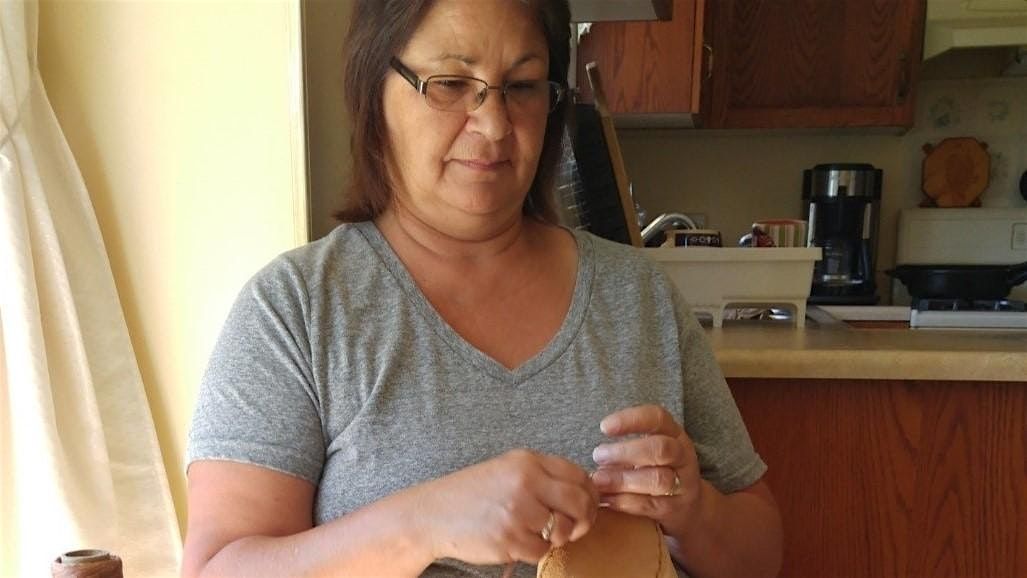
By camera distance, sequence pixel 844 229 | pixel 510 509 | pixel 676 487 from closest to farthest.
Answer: pixel 510 509 → pixel 676 487 → pixel 844 229

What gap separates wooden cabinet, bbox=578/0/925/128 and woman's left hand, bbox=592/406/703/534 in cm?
193

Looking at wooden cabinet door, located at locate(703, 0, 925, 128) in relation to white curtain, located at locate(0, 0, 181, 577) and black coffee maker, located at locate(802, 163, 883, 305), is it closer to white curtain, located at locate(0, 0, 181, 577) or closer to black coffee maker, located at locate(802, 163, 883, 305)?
black coffee maker, located at locate(802, 163, 883, 305)

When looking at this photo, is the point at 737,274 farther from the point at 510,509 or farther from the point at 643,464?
the point at 510,509

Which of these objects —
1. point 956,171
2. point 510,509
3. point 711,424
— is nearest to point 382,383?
point 510,509

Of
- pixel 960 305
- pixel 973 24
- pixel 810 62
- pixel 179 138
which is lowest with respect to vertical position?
pixel 960 305

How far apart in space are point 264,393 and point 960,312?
1.80 meters

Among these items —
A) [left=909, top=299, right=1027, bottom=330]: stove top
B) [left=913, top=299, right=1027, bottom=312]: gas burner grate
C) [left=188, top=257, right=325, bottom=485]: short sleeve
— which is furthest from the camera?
[left=913, top=299, right=1027, bottom=312]: gas burner grate

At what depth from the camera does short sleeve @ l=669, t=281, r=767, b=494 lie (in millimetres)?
912

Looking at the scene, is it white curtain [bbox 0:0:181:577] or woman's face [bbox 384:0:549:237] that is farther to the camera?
white curtain [bbox 0:0:181:577]

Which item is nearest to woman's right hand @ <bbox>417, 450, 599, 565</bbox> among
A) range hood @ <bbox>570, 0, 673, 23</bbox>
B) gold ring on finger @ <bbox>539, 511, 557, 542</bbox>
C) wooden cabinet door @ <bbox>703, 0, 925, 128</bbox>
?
gold ring on finger @ <bbox>539, 511, 557, 542</bbox>

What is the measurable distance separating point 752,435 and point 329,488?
65cm

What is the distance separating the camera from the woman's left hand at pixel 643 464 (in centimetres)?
68

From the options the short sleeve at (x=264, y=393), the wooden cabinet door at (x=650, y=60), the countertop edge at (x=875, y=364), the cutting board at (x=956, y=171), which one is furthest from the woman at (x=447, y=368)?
the cutting board at (x=956, y=171)

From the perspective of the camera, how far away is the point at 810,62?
2.57m
